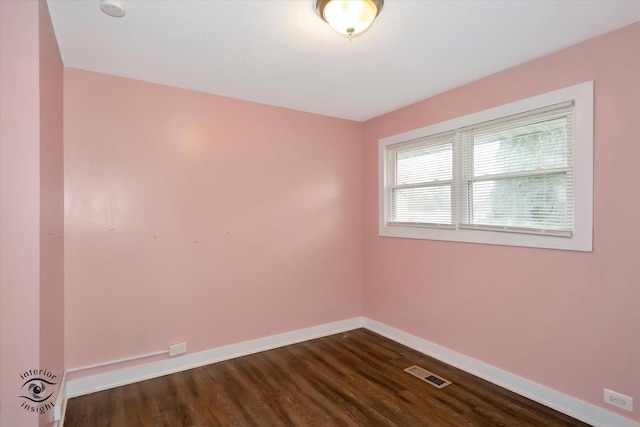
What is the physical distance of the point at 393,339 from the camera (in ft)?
12.0

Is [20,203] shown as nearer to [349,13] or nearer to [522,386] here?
[349,13]

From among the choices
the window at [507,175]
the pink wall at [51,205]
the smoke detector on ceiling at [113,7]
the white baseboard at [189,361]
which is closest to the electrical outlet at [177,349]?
the white baseboard at [189,361]

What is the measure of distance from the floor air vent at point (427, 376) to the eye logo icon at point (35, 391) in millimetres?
2610

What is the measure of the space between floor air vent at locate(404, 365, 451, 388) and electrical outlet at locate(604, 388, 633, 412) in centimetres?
103

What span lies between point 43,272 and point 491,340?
3.22 m

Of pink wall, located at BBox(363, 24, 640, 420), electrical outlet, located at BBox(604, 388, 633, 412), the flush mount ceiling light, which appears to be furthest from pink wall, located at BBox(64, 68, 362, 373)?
electrical outlet, located at BBox(604, 388, 633, 412)

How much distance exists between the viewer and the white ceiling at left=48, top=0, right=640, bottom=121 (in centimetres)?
188

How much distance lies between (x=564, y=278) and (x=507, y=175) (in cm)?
88

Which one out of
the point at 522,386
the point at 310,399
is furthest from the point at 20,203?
the point at 522,386

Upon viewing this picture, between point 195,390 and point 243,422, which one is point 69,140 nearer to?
point 195,390

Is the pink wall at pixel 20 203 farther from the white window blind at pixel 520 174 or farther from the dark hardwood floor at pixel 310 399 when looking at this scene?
the white window blind at pixel 520 174

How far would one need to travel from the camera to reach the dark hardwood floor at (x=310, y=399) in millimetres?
2246

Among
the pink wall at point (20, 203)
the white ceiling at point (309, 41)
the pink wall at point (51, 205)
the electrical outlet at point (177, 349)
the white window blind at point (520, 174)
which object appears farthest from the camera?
the electrical outlet at point (177, 349)

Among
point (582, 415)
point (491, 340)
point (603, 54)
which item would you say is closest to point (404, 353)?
point (491, 340)
